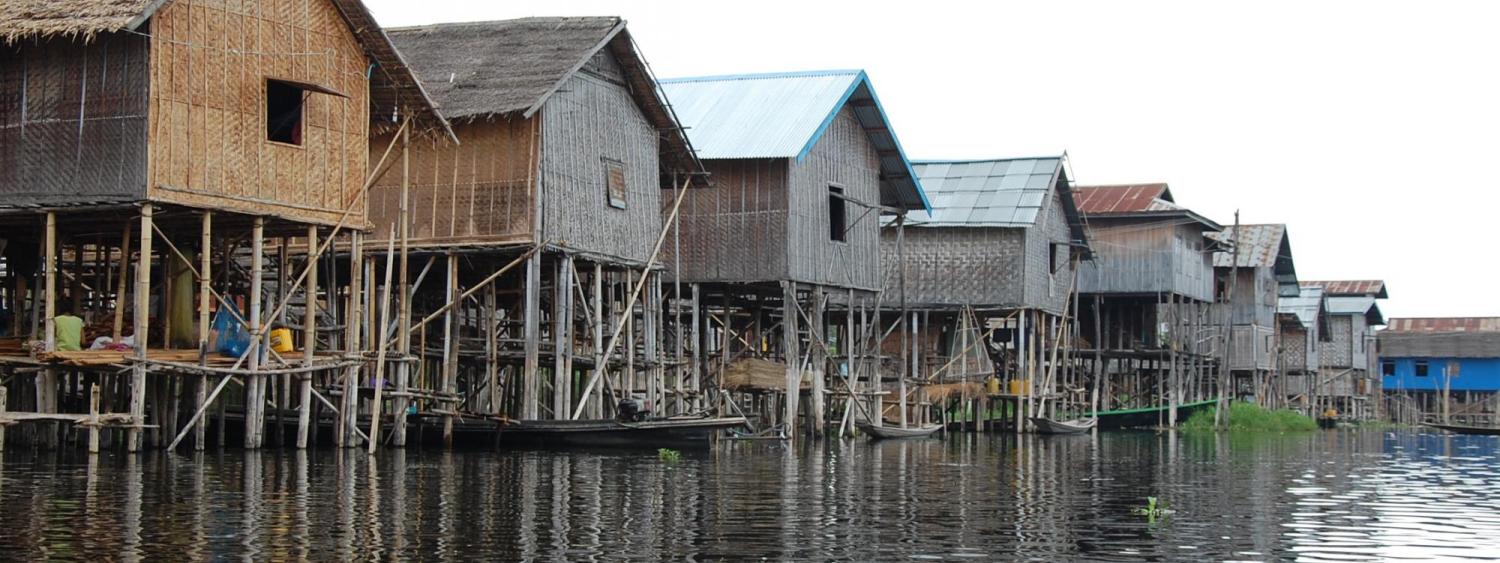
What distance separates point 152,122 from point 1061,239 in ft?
87.4

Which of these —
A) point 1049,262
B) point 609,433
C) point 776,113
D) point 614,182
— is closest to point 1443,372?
point 1049,262

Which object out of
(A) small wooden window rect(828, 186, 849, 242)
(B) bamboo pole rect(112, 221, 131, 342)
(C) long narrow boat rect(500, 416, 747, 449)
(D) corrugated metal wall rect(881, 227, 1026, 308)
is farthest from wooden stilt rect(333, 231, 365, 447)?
(D) corrugated metal wall rect(881, 227, 1026, 308)

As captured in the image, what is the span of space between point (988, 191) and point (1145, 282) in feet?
24.6

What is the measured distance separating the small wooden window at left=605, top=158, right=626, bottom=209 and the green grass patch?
22.4 m

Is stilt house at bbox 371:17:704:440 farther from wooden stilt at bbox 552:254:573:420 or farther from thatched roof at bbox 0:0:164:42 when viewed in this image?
thatched roof at bbox 0:0:164:42

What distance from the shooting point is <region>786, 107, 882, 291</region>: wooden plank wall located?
33.4 meters

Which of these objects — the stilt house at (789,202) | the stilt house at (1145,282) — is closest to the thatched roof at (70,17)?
the stilt house at (789,202)

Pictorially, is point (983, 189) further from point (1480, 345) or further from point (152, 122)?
point (1480, 345)

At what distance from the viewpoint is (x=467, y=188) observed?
27438mm

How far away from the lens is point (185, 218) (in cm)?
2341

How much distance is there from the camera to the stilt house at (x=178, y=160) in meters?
21.5

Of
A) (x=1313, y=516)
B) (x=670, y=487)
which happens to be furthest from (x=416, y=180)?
(x=1313, y=516)

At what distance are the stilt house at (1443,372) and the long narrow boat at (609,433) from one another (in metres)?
50.5

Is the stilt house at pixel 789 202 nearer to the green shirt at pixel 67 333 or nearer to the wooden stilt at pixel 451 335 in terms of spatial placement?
the wooden stilt at pixel 451 335
